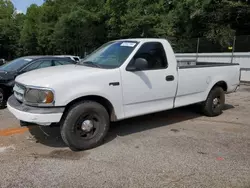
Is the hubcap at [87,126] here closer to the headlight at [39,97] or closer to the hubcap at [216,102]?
the headlight at [39,97]

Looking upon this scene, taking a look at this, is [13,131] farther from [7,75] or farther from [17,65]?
[17,65]

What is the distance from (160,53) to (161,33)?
59.0ft

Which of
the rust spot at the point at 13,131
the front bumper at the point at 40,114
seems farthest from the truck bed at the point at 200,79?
the rust spot at the point at 13,131

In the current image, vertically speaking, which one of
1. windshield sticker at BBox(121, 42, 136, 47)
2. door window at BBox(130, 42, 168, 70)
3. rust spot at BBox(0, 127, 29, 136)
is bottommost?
rust spot at BBox(0, 127, 29, 136)

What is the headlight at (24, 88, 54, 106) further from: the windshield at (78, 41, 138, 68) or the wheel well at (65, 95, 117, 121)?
the windshield at (78, 41, 138, 68)

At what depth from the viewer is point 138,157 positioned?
12.2 ft

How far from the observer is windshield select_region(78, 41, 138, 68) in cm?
429

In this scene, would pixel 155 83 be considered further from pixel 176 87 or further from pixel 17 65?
pixel 17 65

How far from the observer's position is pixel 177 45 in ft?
56.5

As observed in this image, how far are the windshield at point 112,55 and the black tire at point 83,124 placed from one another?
2.80ft

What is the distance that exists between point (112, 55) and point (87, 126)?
1.48 m

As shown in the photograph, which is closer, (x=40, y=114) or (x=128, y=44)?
(x=40, y=114)

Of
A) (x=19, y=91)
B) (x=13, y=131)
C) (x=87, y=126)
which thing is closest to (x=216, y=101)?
(x=87, y=126)

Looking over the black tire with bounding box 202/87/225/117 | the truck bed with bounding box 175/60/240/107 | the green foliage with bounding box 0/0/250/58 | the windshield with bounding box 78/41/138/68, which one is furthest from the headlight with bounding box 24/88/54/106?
the green foliage with bounding box 0/0/250/58
